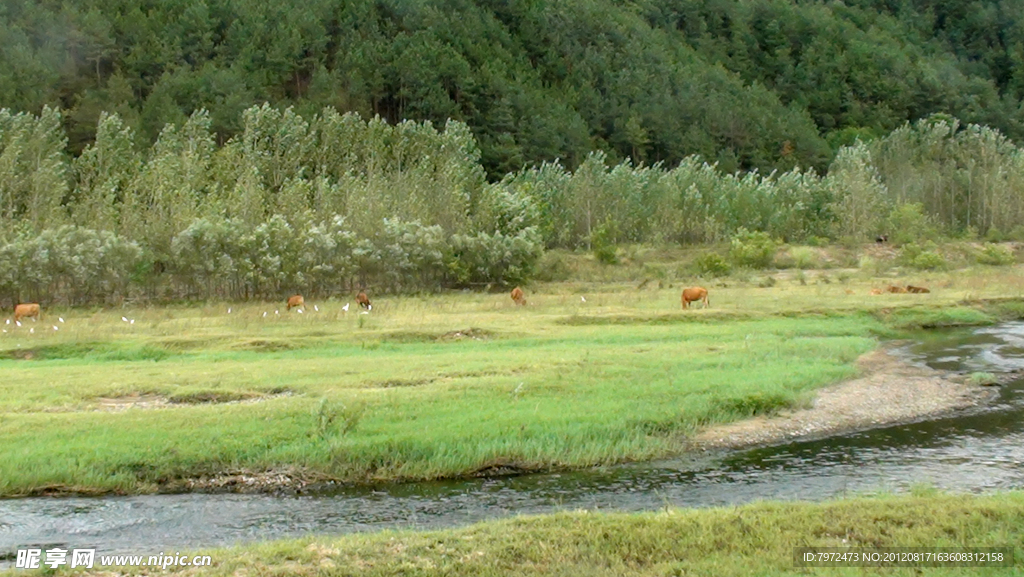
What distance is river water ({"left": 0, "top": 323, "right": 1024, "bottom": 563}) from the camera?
36.2 feet

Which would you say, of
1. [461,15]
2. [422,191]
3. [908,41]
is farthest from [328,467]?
[908,41]

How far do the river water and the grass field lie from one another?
28.9 inches

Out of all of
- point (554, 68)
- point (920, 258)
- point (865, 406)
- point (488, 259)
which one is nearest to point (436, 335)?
point (865, 406)

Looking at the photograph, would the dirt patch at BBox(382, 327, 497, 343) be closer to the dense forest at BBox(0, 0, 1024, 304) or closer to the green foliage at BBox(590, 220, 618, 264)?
the dense forest at BBox(0, 0, 1024, 304)

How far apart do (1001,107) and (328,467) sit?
164031 mm

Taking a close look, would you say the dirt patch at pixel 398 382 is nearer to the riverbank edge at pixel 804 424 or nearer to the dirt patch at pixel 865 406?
the riverbank edge at pixel 804 424

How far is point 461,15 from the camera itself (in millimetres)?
131375

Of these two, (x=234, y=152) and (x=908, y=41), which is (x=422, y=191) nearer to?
(x=234, y=152)

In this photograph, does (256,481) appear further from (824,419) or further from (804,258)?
(804,258)

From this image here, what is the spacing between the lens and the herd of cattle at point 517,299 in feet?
103

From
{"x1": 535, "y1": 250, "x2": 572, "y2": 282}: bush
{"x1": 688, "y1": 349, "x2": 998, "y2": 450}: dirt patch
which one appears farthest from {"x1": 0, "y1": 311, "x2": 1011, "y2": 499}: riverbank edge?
{"x1": 535, "y1": 250, "x2": 572, "y2": 282}: bush

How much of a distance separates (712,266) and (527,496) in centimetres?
4408

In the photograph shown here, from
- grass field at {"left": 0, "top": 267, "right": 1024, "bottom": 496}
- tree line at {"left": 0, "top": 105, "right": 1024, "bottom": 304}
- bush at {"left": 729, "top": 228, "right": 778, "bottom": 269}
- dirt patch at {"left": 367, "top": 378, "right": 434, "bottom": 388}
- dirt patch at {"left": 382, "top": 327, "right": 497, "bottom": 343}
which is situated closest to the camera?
grass field at {"left": 0, "top": 267, "right": 1024, "bottom": 496}

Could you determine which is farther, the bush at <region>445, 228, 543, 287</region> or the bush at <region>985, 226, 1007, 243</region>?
the bush at <region>985, 226, 1007, 243</region>
